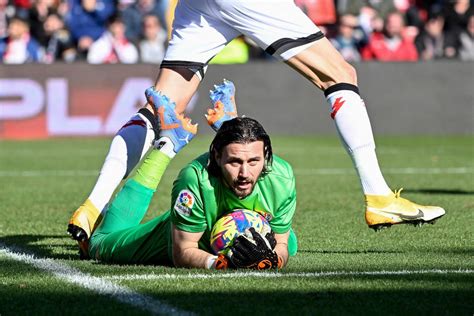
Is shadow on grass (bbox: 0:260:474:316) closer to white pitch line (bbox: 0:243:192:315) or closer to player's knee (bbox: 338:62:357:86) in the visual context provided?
white pitch line (bbox: 0:243:192:315)

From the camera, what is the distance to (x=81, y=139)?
745 inches

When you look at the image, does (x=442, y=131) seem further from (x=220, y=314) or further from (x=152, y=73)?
(x=220, y=314)

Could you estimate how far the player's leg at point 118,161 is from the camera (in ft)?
20.9

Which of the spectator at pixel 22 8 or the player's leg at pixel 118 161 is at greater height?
the player's leg at pixel 118 161

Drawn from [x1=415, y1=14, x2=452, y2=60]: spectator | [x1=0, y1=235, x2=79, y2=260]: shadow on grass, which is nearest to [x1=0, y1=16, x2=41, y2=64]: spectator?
[x1=415, y1=14, x2=452, y2=60]: spectator

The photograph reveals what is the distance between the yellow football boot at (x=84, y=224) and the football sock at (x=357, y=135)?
57.6 inches

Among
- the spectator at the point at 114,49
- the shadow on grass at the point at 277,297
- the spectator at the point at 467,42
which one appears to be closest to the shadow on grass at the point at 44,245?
the shadow on grass at the point at 277,297

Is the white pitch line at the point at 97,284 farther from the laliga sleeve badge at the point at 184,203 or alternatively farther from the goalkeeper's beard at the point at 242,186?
the goalkeeper's beard at the point at 242,186

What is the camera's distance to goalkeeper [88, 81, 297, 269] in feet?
18.4

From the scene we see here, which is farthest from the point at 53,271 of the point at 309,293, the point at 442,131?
the point at 442,131

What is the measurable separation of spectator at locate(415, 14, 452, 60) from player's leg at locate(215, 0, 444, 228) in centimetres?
1494

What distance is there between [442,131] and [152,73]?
5.23 metres

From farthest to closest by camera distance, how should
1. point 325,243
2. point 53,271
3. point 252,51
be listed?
A: point 252,51
point 325,243
point 53,271

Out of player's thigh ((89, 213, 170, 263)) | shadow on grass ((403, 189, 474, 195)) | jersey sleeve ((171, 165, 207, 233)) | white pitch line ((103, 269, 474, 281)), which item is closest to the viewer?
white pitch line ((103, 269, 474, 281))
